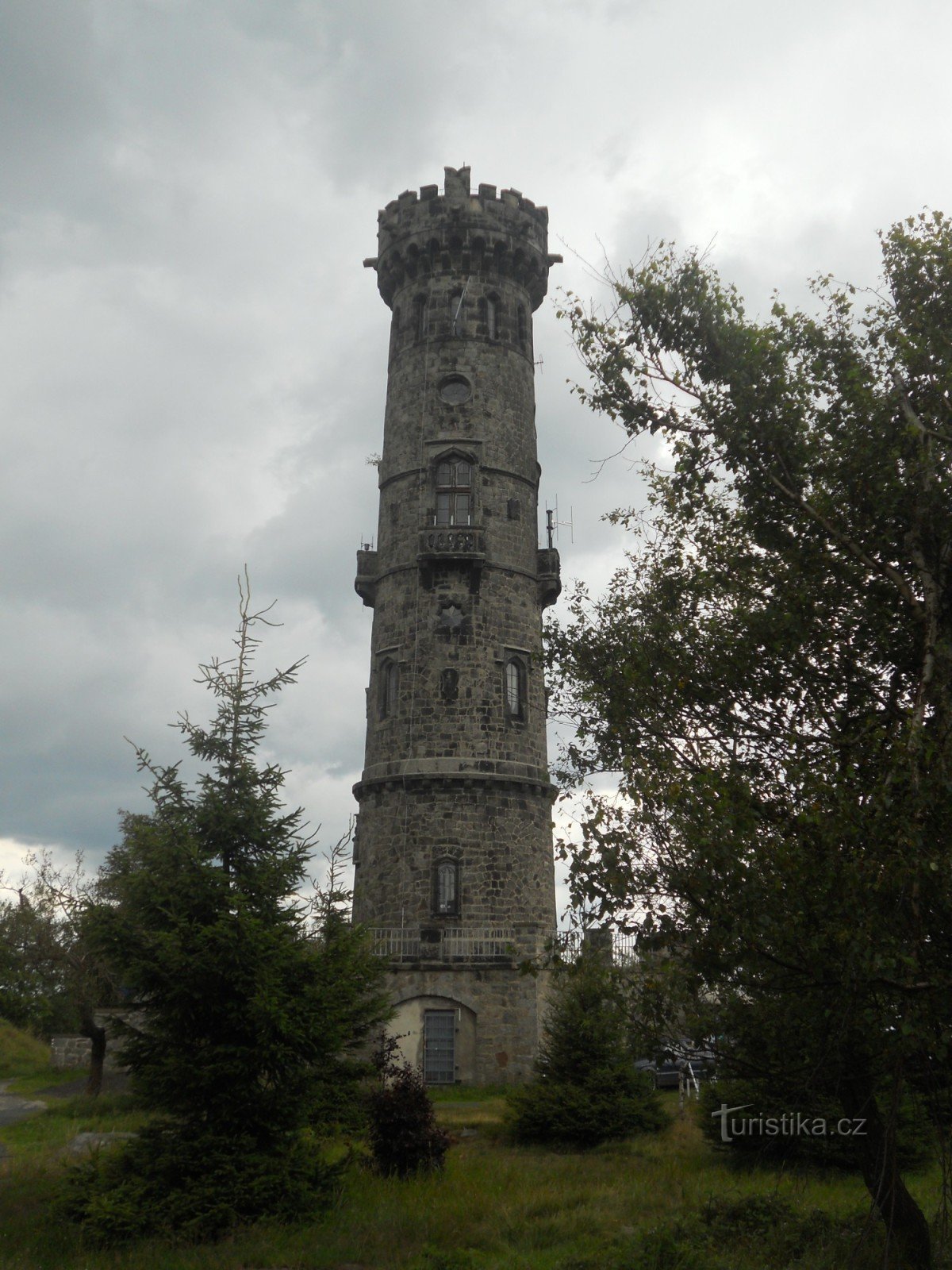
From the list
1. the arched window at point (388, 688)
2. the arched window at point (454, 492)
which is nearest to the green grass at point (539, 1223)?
the arched window at point (388, 688)

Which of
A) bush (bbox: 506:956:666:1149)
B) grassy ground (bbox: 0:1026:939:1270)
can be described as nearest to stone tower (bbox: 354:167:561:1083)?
bush (bbox: 506:956:666:1149)

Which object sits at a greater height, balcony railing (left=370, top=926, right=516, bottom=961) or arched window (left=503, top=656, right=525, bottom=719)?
arched window (left=503, top=656, right=525, bottom=719)

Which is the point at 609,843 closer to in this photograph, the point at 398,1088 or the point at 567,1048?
the point at 398,1088

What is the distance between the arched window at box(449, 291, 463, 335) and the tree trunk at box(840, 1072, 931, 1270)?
85.4 feet

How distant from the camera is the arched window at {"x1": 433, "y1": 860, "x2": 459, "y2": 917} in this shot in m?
27.7

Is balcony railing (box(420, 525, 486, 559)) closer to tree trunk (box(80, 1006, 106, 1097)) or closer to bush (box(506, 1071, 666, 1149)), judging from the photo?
bush (box(506, 1071, 666, 1149))

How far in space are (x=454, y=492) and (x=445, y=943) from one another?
494 inches

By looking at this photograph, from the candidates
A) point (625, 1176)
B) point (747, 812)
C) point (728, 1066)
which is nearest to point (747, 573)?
point (747, 812)

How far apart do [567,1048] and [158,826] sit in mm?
10785

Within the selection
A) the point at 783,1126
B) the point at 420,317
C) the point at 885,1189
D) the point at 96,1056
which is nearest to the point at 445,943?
the point at 96,1056

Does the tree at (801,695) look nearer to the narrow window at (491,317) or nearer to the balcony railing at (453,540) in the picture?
the balcony railing at (453,540)

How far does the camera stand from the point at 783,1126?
15.8m

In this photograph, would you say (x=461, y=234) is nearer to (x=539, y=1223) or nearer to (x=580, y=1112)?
(x=580, y=1112)

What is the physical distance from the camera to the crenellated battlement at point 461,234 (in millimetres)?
32875
